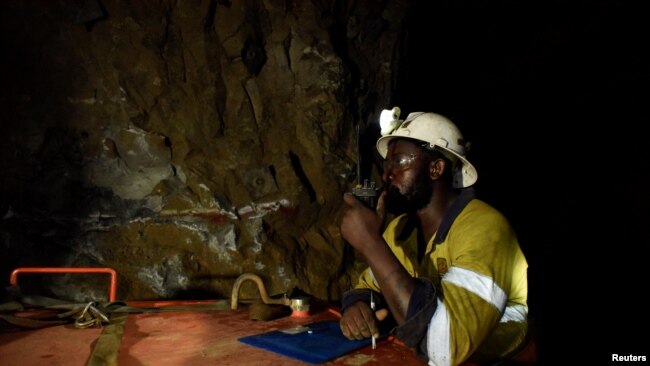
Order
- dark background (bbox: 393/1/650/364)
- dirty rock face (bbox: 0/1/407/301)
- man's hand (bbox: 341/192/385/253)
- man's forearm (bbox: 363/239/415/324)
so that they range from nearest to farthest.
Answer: man's forearm (bbox: 363/239/415/324) < man's hand (bbox: 341/192/385/253) < dirty rock face (bbox: 0/1/407/301) < dark background (bbox: 393/1/650/364)

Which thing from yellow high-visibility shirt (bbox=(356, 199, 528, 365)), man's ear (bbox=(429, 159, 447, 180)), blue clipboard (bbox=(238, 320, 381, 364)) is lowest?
blue clipboard (bbox=(238, 320, 381, 364))

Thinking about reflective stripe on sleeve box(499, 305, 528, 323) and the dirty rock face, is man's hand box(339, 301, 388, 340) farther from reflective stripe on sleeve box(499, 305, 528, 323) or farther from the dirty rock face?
the dirty rock face

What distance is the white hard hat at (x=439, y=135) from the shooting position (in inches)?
101

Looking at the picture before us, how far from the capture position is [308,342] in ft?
6.97

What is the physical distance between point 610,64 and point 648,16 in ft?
2.38

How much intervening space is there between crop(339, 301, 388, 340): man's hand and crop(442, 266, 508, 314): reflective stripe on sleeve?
18.3 inches

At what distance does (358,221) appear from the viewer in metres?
2.12

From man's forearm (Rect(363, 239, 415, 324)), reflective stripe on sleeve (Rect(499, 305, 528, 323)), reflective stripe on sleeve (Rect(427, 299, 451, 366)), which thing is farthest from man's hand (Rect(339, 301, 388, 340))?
→ reflective stripe on sleeve (Rect(499, 305, 528, 323))

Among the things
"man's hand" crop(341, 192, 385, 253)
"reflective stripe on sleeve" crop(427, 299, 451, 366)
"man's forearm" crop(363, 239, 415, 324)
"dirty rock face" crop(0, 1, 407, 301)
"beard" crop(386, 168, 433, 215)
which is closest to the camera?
"reflective stripe on sleeve" crop(427, 299, 451, 366)

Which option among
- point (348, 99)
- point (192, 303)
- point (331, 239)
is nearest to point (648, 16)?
point (348, 99)

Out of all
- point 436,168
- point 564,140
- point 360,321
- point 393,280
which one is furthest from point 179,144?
point 564,140

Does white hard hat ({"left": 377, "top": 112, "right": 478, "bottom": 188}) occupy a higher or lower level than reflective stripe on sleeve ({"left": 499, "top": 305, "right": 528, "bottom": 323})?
higher

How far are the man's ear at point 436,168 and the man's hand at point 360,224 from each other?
21.6 inches

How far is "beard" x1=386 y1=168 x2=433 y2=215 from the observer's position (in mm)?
2555
